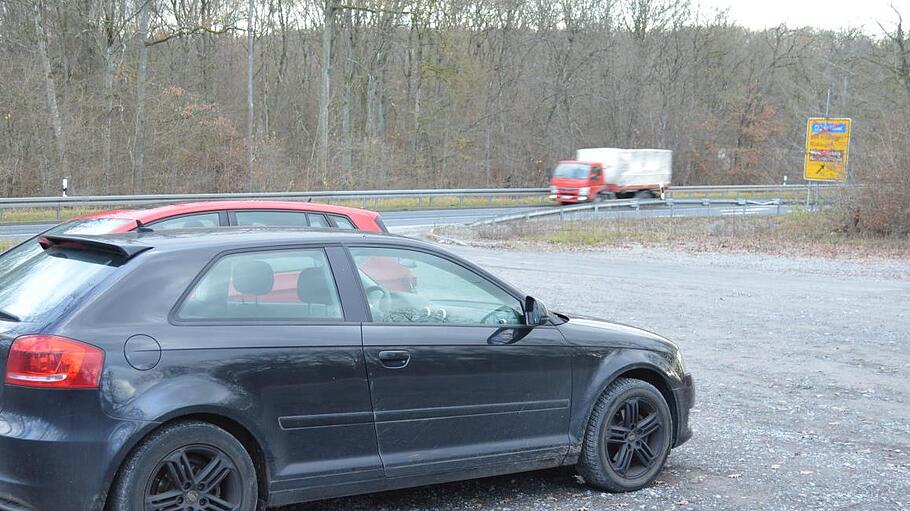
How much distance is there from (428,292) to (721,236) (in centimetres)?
2439

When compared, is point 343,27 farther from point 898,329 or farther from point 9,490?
point 9,490

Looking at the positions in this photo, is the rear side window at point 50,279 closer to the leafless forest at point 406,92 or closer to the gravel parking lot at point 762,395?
the gravel parking lot at point 762,395

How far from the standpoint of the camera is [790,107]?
2391 inches

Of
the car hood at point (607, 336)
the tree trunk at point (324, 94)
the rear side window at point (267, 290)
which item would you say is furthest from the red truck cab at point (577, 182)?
the rear side window at point (267, 290)

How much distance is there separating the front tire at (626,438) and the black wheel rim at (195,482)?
215 centimetres

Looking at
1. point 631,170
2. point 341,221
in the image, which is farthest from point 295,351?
point 631,170

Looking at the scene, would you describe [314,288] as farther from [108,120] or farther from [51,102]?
[108,120]

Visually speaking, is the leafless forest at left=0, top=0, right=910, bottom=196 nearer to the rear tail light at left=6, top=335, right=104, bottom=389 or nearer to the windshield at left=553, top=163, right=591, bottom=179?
the windshield at left=553, top=163, right=591, bottom=179

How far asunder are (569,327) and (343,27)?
43.4m

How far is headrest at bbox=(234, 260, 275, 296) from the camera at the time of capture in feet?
14.9

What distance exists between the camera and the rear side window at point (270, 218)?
8.26 m

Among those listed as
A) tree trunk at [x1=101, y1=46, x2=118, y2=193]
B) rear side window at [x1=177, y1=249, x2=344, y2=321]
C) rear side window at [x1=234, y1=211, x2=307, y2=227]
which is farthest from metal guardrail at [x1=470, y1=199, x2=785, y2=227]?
rear side window at [x1=177, y1=249, x2=344, y2=321]

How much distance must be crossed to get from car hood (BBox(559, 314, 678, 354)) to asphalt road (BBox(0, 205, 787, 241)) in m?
18.7

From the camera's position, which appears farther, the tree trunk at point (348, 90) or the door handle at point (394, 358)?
the tree trunk at point (348, 90)
